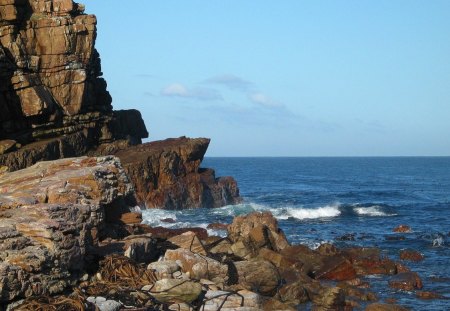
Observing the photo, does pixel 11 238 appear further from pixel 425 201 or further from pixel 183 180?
pixel 425 201

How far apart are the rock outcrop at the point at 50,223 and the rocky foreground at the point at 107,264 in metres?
0.02

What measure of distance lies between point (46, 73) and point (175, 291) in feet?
106

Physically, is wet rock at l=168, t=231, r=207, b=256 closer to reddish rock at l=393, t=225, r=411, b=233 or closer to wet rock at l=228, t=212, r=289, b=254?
wet rock at l=228, t=212, r=289, b=254

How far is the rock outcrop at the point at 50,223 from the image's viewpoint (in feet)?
41.2

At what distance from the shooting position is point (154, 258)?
17.2 m

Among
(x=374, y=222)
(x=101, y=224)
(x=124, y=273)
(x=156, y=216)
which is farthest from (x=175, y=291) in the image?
(x=374, y=222)

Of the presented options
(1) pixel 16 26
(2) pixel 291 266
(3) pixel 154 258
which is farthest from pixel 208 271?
(1) pixel 16 26

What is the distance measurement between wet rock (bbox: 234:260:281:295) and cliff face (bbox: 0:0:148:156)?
2328cm

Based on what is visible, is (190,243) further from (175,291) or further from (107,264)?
(175,291)

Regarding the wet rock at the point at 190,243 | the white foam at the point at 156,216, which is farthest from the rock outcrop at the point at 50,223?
the white foam at the point at 156,216

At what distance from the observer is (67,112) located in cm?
4381

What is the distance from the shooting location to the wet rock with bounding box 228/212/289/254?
2616 cm

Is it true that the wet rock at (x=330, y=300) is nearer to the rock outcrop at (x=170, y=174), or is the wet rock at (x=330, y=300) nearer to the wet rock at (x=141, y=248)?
the wet rock at (x=141, y=248)

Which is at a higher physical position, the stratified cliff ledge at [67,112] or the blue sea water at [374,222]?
the stratified cliff ledge at [67,112]
